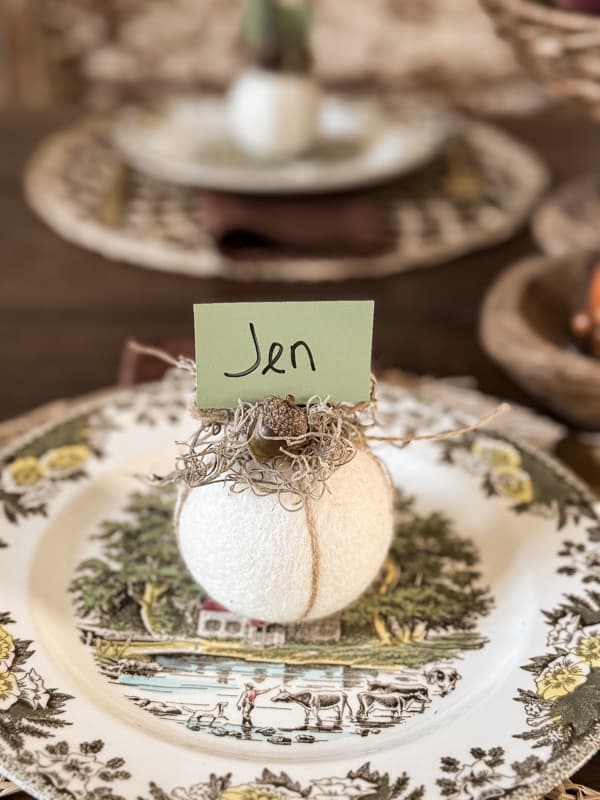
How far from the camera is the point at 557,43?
0.98m

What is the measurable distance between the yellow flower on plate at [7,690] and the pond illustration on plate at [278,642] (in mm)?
57

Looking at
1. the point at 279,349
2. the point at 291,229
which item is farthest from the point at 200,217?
the point at 279,349

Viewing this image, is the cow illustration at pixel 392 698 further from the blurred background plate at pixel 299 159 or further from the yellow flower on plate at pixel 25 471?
the blurred background plate at pixel 299 159

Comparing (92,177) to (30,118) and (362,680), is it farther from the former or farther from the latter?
(362,680)

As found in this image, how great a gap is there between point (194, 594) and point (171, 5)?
1.76 metres

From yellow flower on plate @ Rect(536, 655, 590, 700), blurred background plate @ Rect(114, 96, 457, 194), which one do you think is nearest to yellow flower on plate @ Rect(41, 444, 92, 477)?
yellow flower on plate @ Rect(536, 655, 590, 700)

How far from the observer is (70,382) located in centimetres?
93

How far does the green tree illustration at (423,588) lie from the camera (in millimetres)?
619

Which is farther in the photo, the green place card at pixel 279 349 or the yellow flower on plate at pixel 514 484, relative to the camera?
the yellow flower on plate at pixel 514 484

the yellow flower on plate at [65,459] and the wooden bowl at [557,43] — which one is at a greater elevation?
the wooden bowl at [557,43]

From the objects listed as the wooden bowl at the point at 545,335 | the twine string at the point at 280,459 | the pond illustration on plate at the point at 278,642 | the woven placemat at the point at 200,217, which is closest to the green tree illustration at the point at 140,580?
the pond illustration on plate at the point at 278,642

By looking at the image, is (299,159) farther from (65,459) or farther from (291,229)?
(65,459)

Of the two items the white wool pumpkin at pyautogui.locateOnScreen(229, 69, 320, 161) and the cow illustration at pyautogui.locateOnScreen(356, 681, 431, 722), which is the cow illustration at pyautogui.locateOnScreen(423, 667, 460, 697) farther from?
the white wool pumpkin at pyautogui.locateOnScreen(229, 69, 320, 161)

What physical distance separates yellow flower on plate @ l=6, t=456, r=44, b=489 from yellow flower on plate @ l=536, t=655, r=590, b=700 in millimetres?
372
